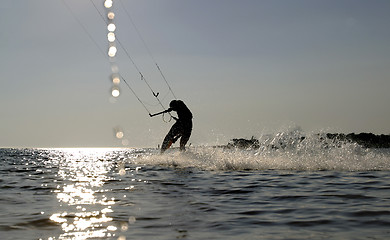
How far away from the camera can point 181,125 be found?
21.0 m

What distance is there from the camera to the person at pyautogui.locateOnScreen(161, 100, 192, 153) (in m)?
20.8

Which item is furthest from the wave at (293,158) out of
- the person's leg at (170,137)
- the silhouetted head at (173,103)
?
the silhouetted head at (173,103)

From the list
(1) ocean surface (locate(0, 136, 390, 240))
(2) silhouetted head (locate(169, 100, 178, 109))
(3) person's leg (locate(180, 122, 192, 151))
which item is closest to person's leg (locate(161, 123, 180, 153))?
(3) person's leg (locate(180, 122, 192, 151))

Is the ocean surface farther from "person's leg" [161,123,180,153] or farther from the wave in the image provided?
"person's leg" [161,123,180,153]

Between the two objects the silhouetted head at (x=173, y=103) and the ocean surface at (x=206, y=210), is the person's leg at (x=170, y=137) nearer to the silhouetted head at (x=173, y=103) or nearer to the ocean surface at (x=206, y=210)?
the silhouetted head at (x=173, y=103)

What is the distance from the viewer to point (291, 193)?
8.48 m

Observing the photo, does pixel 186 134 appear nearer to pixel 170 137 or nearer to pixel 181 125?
pixel 181 125

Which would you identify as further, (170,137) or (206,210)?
(170,137)

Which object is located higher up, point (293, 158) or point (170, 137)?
point (170, 137)

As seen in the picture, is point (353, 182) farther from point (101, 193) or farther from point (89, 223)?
point (89, 223)

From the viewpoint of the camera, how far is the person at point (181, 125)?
2077 cm

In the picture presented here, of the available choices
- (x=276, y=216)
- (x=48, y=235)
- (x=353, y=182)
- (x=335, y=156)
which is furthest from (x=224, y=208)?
(x=335, y=156)

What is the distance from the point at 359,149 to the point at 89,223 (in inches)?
587

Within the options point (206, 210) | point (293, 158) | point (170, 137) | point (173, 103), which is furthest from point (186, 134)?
point (206, 210)
